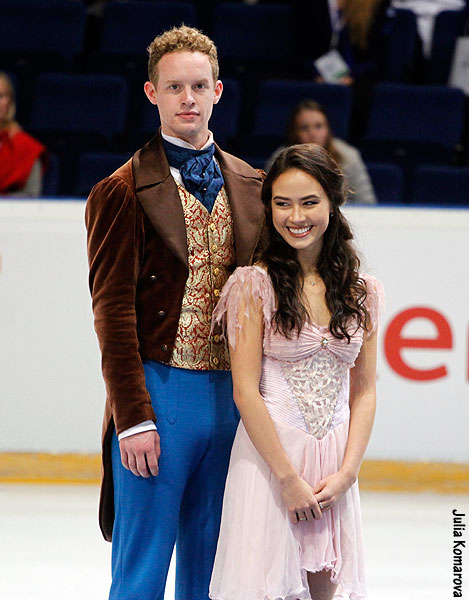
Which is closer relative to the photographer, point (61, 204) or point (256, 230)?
point (256, 230)

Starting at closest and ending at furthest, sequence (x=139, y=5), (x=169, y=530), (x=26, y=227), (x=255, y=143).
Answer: (x=169, y=530), (x=26, y=227), (x=255, y=143), (x=139, y=5)

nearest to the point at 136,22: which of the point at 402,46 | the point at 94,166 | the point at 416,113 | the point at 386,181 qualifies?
the point at 94,166

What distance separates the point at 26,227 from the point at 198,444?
2.52m

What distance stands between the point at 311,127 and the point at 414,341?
3.65 feet

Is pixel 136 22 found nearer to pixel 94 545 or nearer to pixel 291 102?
pixel 291 102

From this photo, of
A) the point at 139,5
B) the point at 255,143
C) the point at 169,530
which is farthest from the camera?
the point at 139,5

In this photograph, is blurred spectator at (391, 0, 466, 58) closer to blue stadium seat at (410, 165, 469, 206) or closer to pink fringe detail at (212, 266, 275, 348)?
blue stadium seat at (410, 165, 469, 206)

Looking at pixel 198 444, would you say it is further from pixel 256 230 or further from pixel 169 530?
pixel 256 230

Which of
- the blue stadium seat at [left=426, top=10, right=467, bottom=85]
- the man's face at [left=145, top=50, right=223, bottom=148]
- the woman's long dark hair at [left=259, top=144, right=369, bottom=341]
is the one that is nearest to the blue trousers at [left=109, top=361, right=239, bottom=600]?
the woman's long dark hair at [left=259, top=144, right=369, bottom=341]

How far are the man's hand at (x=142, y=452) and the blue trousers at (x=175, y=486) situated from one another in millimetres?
31

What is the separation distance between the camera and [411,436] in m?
4.44

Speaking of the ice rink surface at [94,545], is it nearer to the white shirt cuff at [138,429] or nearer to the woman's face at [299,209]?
the white shirt cuff at [138,429]

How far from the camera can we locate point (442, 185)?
17.8 ft

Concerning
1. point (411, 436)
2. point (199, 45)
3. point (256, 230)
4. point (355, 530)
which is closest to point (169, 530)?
point (355, 530)
